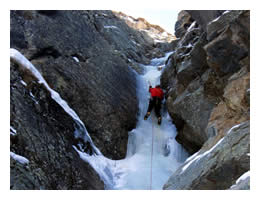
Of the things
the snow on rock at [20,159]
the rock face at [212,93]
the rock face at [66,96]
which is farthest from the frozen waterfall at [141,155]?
the snow on rock at [20,159]

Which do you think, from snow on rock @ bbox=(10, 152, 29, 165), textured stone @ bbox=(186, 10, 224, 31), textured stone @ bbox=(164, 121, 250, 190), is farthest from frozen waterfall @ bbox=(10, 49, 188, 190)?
textured stone @ bbox=(186, 10, 224, 31)

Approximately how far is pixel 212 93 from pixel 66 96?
3.90 metres

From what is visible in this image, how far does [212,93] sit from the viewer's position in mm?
7203

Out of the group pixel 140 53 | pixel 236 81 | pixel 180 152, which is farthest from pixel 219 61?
pixel 140 53

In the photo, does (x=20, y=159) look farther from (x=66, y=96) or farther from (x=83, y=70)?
(x=83, y=70)

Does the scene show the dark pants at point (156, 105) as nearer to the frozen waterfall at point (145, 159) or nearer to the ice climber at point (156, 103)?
the ice climber at point (156, 103)

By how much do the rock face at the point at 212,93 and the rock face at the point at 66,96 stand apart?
5.95ft

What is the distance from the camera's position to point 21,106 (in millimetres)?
5004

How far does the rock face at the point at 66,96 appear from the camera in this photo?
471 centimetres

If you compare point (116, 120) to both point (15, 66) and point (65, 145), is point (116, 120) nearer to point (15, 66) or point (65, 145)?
point (65, 145)

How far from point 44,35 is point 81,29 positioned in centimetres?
162

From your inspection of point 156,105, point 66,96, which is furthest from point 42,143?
point 156,105

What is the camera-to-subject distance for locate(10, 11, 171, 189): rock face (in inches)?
186

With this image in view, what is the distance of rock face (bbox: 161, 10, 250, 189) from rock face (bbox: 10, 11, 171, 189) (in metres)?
1.81
